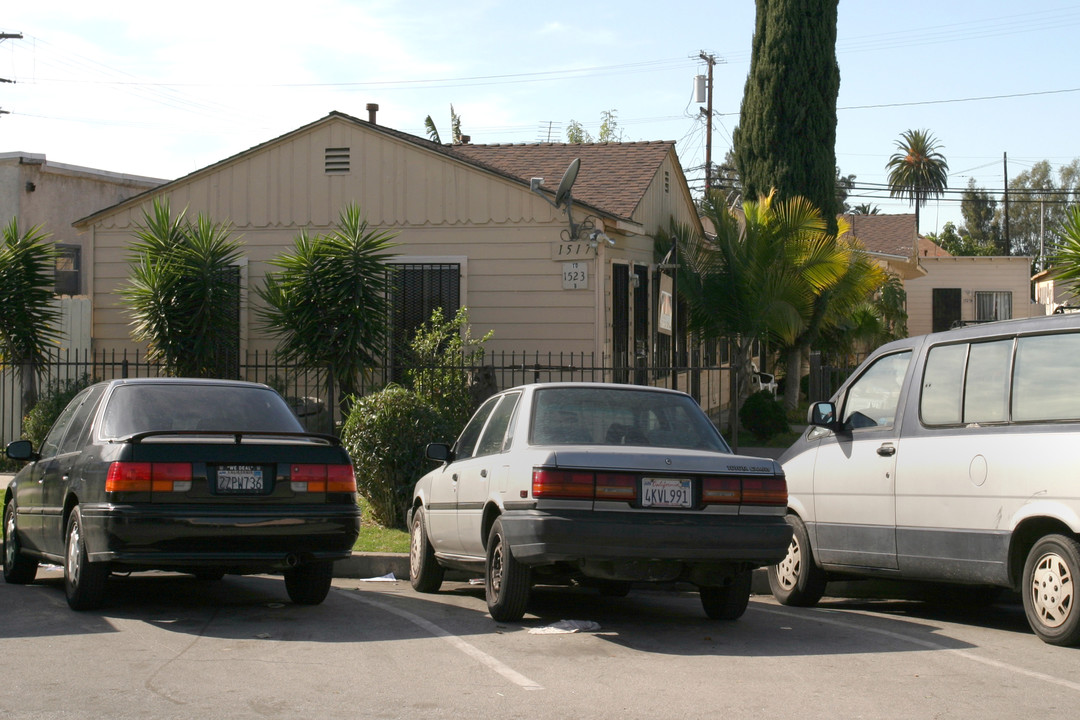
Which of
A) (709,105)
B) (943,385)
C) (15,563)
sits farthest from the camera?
(709,105)

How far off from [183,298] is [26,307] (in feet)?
8.05

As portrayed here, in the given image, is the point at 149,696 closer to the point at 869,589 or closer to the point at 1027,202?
the point at 869,589

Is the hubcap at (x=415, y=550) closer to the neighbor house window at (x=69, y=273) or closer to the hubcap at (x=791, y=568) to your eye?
the hubcap at (x=791, y=568)

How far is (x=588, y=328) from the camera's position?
16.1m

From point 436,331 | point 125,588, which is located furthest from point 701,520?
point 436,331

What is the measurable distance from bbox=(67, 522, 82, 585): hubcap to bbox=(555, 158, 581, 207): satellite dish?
8727 mm

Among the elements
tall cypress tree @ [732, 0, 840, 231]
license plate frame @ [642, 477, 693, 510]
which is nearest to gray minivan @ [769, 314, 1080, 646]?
license plate frame @ [642, 477, 693, 510]

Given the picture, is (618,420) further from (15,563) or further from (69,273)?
(69,273)

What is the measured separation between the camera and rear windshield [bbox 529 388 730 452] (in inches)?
301

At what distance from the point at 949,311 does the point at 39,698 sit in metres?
42.6

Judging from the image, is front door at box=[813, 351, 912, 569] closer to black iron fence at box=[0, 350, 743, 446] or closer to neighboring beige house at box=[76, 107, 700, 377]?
black iron fence at box=[0, 350, 743, 446]

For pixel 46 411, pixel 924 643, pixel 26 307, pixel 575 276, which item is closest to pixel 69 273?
pixel 26 307

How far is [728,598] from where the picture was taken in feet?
25.5

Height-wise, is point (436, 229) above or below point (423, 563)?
above
